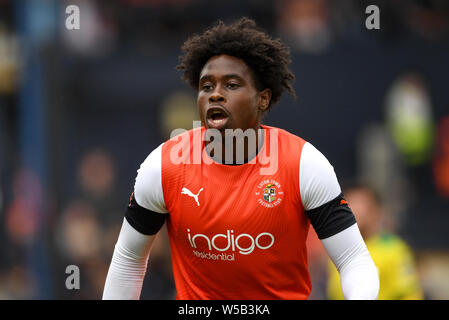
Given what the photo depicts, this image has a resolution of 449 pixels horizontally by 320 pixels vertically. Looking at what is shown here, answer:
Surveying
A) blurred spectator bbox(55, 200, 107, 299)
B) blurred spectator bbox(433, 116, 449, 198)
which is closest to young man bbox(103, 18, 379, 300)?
blurred spectator bbox(55, 200, 107, 299)

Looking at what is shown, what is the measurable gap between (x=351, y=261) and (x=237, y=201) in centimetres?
68

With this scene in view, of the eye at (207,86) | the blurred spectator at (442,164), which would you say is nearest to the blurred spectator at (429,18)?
the blurred spectator at (442,164)

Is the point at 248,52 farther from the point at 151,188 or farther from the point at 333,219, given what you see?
the point at 333,219

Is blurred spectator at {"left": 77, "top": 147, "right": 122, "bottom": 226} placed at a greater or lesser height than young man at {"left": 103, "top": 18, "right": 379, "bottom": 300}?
lesser

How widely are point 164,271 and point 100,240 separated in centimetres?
331

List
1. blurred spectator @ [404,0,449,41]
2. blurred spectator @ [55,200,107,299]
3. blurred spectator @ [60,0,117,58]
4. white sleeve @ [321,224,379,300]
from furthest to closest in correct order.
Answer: blurred spectator @ [60,0,117,58] → blurred spectator @ [404,0,449,41] → blurred spectator @ [55,200,107,299] → white sleeve @ [321,224,379,300]

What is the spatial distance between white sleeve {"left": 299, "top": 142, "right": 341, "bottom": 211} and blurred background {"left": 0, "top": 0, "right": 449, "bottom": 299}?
4.61 m

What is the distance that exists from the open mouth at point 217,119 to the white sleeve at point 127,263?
0.75 meters

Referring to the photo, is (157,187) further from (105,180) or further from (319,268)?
(105,180)

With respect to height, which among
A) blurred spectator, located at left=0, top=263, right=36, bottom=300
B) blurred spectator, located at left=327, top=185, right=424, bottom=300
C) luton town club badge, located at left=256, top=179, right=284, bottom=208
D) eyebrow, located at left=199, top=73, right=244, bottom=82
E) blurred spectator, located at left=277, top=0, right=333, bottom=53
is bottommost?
blurred spectator, located at left=0, top=263, right=36, bottom=300

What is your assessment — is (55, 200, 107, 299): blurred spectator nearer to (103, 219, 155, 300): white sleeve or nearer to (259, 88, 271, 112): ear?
(103, 219, 155, 300): white sleeve

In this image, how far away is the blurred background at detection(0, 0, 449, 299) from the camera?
939cm

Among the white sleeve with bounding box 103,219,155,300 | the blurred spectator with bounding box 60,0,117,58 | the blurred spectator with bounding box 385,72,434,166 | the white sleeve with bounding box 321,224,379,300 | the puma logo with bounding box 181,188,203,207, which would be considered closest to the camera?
the white sleeve with bounding box 321,224,379,300
